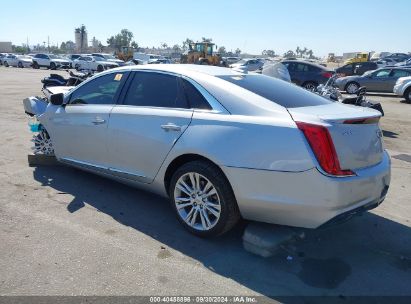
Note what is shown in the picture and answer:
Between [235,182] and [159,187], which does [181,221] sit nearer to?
[159,187]

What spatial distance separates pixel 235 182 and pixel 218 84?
3.34 feet

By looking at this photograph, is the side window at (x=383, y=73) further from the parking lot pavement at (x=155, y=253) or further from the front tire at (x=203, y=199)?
the front tire at (x=203, y=199)

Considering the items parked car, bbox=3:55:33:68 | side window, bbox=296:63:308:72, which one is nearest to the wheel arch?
side window, bbox=296:63:308:72

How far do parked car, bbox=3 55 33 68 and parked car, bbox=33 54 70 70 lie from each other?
209 cm

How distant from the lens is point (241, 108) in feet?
12.0

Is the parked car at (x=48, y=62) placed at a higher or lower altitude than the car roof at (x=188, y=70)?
lower

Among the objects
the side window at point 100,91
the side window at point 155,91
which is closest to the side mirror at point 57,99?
the side window at point 100,91

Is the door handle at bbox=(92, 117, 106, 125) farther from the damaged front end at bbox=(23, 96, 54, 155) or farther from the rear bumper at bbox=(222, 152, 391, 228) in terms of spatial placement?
the rear bumper at bbox=(222, 152, 391, 228)

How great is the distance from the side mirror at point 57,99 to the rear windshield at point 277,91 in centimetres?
242

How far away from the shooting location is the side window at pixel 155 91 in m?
4.18

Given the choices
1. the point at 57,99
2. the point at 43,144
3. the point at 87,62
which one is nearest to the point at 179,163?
the point at 57,99

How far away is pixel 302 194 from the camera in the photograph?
3.26 m

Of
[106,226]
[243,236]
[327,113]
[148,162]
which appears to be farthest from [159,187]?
[327,113]

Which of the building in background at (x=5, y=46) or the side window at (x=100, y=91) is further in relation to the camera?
the building in background at (x=5, y=46)
